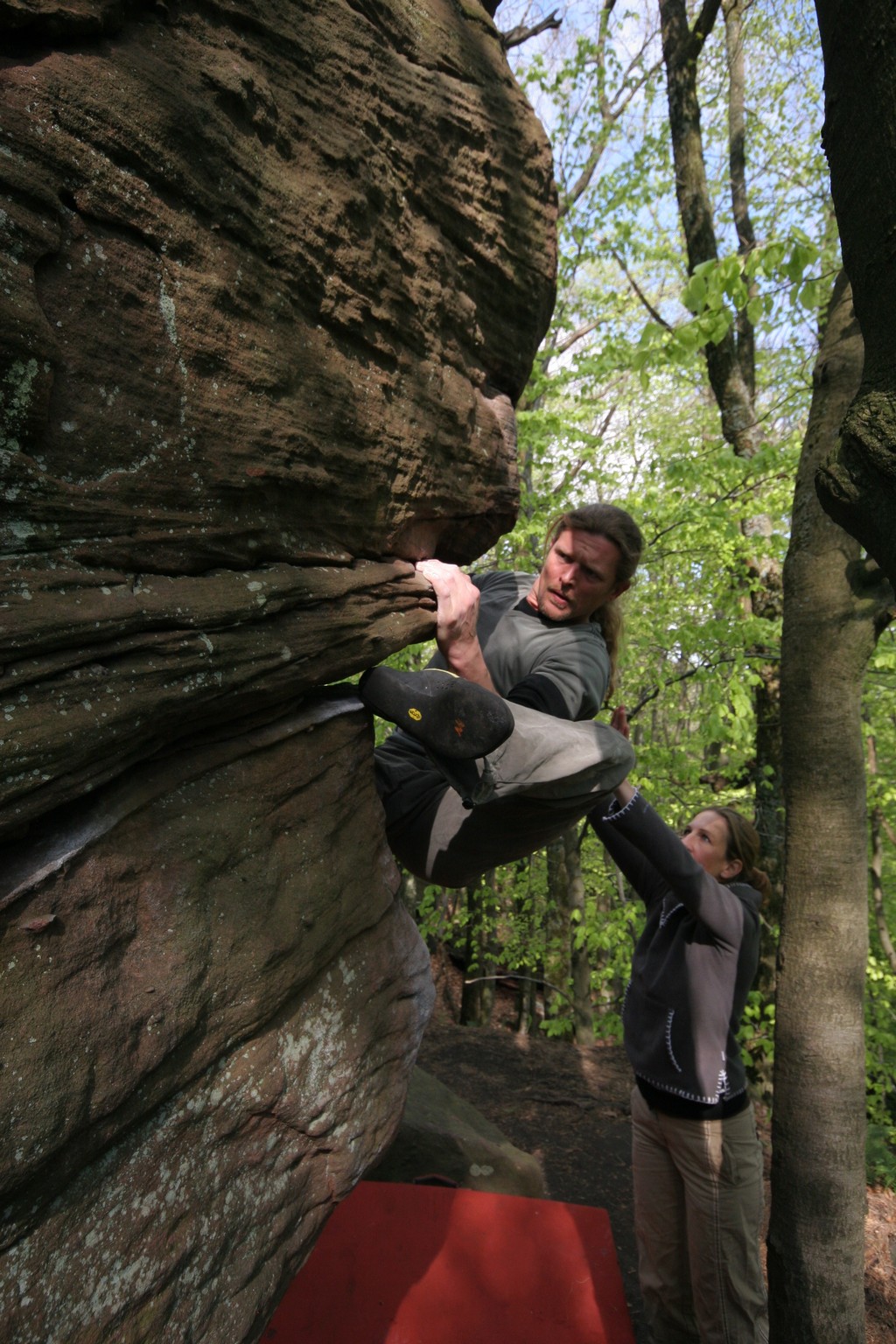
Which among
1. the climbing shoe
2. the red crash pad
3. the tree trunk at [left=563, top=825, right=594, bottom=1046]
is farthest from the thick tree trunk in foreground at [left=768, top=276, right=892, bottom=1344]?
the tree trunk at [left=563, top=825, right=594, bottom=1046]

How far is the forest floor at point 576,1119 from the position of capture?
505cm

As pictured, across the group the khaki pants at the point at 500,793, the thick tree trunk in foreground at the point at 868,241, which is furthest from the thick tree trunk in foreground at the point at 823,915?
the thick tree trunk in foreground at the point at 868,241

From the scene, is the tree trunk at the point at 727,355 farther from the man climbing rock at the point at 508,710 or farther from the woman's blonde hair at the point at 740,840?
the man climbing rock at the point at 508,710

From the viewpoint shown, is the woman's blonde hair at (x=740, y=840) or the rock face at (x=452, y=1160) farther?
the rock face at (x=452, y=1160)

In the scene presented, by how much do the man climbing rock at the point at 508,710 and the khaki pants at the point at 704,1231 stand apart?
66.7 inches

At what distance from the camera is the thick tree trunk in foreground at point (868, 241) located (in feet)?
4.69

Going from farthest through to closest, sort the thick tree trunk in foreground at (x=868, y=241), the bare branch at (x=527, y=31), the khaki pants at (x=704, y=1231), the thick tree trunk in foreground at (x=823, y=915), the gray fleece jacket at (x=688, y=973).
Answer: the bare branch at (x=527, y=31) < the gray fleece jacket at (x=688, y=973) < the khaki pants at (x=704, y=1231) < the thick tree trunk in foreground at (x=823, y=915) < the thick tree trunk in foreground at (x=868, y=241)

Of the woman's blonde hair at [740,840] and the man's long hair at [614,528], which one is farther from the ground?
the man's long hair at [614,528]

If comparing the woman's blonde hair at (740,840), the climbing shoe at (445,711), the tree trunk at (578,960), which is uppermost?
the climbing shoe at (445,711)

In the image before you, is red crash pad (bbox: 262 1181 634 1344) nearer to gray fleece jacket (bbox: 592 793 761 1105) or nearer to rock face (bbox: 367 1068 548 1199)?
gray fleece jacket (bbox: 592 793 761 1105)

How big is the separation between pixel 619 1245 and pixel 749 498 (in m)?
6.21

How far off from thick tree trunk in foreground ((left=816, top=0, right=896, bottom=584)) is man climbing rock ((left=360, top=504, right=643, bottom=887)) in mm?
1040

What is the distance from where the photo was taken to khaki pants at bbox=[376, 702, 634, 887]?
93.3 inches

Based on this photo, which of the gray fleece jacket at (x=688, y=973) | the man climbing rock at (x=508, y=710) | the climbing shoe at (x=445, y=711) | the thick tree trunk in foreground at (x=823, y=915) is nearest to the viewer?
the climbing shoe at (x=445, y=711)
